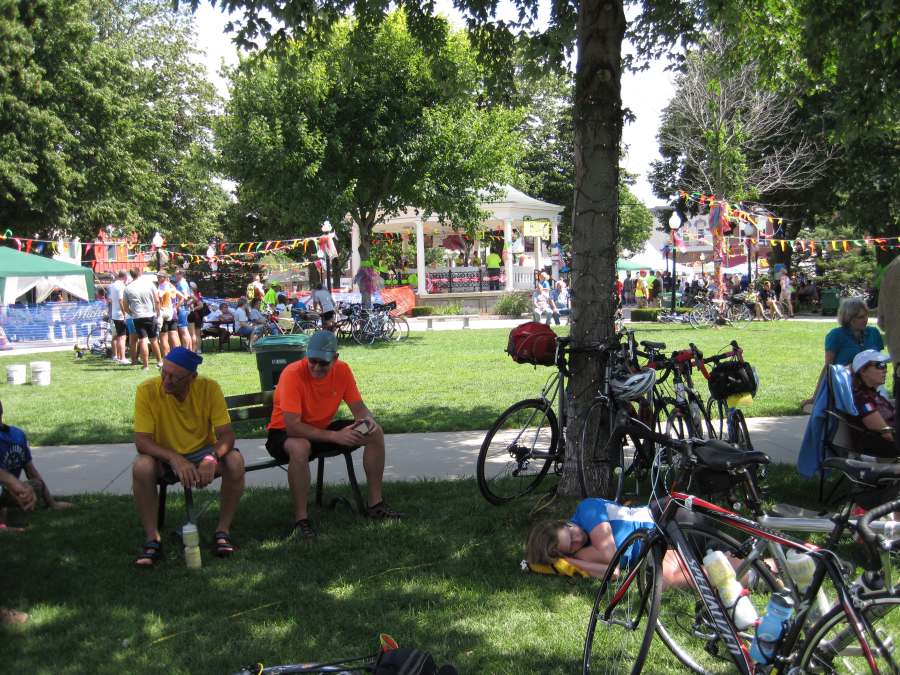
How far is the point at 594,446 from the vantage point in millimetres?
5324

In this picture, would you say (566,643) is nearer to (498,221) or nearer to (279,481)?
(279,481)

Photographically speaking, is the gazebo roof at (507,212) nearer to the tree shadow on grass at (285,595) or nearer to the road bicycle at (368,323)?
the road bicycle at (368,323)

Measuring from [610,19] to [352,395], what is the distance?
3.07 meters

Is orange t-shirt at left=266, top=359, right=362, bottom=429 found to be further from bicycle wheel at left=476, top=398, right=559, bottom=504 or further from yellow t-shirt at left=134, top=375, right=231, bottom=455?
bicycle wheel at left=476, top=398, right=559, bottom=504

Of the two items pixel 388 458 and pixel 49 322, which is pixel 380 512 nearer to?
pixel 388 458

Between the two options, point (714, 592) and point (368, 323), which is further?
point (368, 323)

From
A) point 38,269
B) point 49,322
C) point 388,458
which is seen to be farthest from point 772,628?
point 49,322

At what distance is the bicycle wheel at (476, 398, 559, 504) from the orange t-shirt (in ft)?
3.70

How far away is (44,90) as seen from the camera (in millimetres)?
28500

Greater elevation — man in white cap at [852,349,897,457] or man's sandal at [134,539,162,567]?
man in white cap at [852,349,897,457]

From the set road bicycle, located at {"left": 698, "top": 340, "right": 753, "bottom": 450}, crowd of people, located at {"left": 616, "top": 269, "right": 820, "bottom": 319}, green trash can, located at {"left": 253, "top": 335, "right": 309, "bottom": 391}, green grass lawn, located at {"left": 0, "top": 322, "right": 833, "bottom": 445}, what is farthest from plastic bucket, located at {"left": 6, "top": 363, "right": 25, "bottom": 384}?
crowd of people, located at {"left": 616, "top": 269, "right": 820, "bottom": 319}

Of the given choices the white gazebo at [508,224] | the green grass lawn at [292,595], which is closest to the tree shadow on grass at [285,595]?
the green grass lawn at [292,595]

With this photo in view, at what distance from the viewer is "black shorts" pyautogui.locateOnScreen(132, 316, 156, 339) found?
45.9 feet

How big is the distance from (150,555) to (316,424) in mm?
1371
